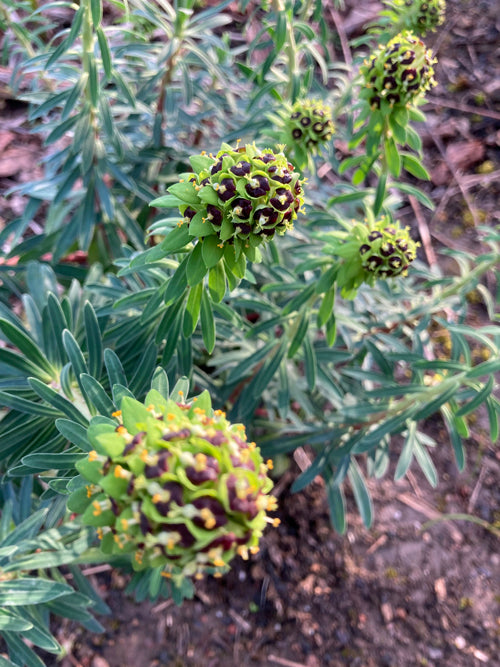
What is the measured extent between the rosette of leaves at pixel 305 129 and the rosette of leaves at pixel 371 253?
1.63ft

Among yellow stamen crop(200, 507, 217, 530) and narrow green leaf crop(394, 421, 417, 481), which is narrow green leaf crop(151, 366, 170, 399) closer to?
yellow stamen crop(200, 507, 217, 530)

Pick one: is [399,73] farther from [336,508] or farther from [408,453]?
[336,508]

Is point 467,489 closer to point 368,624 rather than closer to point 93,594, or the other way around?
point 368,624

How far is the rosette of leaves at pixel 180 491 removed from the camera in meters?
1.19

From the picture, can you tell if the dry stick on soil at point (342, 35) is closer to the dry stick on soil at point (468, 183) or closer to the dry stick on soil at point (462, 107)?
the dry stick on soil at point (462, 107)

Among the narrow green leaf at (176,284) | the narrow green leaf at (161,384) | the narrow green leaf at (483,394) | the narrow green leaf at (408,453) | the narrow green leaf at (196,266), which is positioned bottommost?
the narrow green leaf at (408,453)

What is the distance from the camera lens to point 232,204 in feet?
5.13

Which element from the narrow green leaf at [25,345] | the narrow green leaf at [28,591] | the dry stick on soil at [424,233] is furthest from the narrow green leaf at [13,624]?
the dry stick on soil at [424,233]

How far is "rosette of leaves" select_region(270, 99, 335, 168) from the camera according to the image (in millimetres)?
2551

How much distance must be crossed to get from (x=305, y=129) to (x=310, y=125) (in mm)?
29

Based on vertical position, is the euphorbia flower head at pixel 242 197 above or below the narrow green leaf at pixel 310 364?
above

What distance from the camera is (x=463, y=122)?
562 centimetres

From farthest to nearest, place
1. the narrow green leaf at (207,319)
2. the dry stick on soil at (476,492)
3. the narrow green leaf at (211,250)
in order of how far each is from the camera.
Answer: the dry stick on soil at (476,492)
the narrow green leaf at (207,319)
the narrow green leaf at (211,250)

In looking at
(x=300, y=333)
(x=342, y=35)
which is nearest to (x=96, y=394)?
(x=300, y=333)
